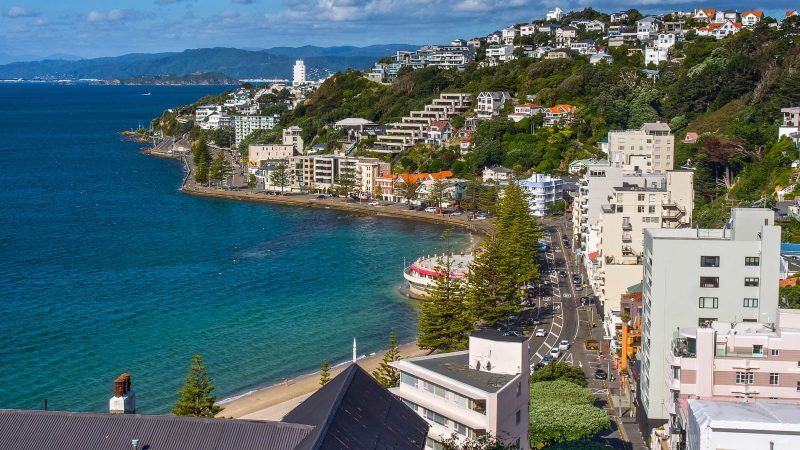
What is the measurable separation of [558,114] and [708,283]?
41.1 metres

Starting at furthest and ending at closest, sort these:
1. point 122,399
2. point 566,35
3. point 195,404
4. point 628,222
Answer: point 566,35, point 628,222, point 195,404, point 122,399

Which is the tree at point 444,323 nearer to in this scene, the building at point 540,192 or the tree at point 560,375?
the tree at point 560,375

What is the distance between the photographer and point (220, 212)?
5097cm

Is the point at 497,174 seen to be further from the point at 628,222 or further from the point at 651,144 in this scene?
the point at 628,222

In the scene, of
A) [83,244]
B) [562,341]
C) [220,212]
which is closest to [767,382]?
[562,341]

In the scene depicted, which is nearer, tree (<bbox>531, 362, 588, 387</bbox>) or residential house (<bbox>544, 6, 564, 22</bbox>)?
tree (<bbox>531, 362, 588, 387</bbox>)

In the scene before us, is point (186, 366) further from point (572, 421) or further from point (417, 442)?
point (417, 442)

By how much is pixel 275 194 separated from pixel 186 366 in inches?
1309

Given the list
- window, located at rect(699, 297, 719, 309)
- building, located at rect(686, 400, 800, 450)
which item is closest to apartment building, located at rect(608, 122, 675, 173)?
window, located at rect(699, 297, 719, 309)

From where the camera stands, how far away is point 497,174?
168 ft

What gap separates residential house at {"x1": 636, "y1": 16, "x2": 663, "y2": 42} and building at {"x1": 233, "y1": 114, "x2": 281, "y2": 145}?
3120cm

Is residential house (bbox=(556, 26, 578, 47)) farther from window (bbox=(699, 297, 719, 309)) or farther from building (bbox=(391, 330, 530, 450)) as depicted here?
building (bbox=(391, 330, 530, 450))

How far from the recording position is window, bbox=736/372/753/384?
45.9 feet

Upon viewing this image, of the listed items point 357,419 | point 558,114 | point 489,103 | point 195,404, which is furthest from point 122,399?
point 489,103
